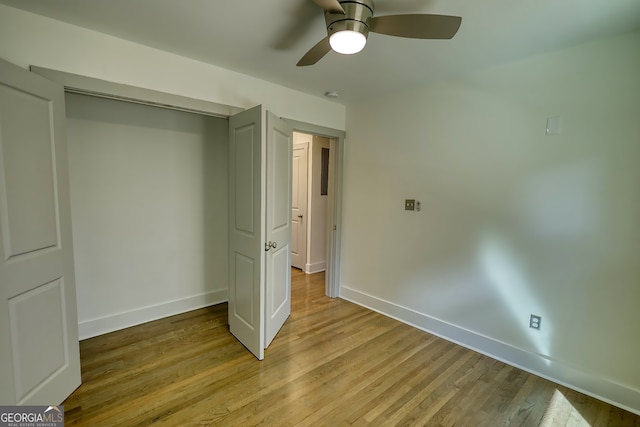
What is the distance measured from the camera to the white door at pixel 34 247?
59.6 inches

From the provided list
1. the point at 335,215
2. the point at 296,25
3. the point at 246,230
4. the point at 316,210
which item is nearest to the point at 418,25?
the point at 296,25

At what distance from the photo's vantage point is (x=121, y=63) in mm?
2119

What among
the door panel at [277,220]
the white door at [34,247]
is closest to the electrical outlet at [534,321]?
the door panel at [277,220]

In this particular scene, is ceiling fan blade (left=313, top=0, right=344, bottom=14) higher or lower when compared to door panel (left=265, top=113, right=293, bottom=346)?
higher

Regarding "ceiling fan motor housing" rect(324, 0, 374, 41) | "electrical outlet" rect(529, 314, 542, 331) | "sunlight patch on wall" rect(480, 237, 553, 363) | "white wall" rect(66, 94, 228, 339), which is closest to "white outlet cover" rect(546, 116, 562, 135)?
"sunlight patch on wall" rect(480, 237, 553, 363)

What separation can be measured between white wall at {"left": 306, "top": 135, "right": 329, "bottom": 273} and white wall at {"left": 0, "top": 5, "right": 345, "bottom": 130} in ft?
5.05

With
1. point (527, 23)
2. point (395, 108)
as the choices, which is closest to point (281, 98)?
point (395, 108)

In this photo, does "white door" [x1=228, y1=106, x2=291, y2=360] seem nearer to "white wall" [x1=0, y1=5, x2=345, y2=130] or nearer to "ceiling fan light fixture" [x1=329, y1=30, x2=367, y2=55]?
"white wall" [x1=0, y1=5, x2=345, y2=130]

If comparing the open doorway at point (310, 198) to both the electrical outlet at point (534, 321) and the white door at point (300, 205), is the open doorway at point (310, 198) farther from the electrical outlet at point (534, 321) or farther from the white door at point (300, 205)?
the electrical outlet at point (534, 321)

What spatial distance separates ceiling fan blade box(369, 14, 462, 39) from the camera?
1371 millimetres

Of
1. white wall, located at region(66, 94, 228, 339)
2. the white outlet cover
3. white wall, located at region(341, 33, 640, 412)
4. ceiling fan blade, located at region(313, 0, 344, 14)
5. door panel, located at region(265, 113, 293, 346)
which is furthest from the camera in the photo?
white wall, located at region(66, 94, 228, 339)

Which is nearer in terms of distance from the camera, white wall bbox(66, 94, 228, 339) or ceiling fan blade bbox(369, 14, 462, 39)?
ceiling fan blade bbox(369, 14, 462, 39)

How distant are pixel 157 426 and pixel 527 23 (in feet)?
10.5

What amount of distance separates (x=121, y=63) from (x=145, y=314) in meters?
2.30
